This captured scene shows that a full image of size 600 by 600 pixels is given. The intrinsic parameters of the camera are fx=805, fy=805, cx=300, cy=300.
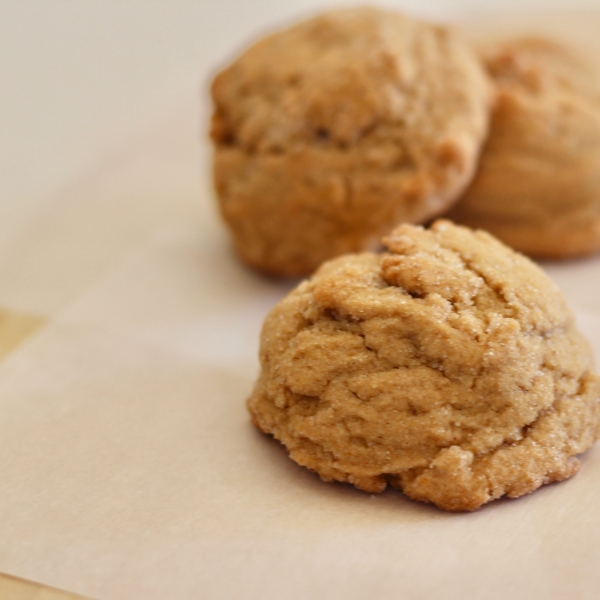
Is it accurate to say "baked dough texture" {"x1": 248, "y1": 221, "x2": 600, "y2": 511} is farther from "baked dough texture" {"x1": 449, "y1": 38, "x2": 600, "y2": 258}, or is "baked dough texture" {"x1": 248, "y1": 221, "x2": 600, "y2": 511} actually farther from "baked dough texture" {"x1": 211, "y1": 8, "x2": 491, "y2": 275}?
"baked dough texture" {"x1": 449, "y1": 38, "x2": 600, "y2": 258}

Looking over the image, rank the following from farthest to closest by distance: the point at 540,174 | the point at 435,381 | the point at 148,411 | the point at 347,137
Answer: the point at 540,174
the point at 347,137
the point at 148,411
the point at 435,381

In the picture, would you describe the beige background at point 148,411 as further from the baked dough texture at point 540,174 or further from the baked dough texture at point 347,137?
the baked dough texture at point 347,137

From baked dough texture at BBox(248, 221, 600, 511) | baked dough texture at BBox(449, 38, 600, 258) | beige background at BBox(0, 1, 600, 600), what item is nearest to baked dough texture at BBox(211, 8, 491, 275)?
baked dough texture at BBox(449, 38, 600, 258)

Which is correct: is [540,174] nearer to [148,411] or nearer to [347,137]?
[347,137]

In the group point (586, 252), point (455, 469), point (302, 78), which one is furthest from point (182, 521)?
point (586, 252)

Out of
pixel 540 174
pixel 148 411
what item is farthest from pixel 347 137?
pixel 148 411

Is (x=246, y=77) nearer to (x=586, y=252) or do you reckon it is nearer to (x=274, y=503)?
(x=586, y=252)
